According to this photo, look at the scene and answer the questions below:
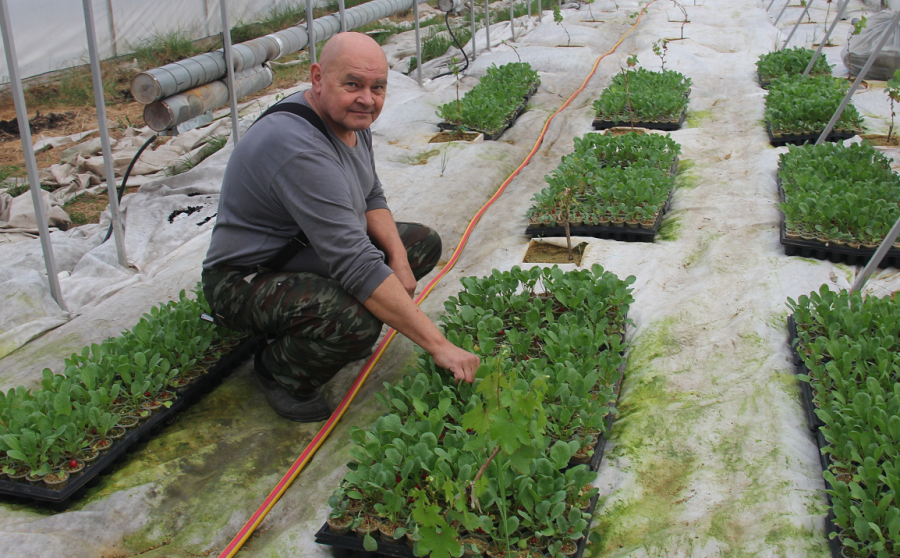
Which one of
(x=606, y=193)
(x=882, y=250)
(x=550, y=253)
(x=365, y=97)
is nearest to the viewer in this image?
(x=365, y=97)

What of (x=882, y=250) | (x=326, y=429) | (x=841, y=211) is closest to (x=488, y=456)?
(x=326, y=429)

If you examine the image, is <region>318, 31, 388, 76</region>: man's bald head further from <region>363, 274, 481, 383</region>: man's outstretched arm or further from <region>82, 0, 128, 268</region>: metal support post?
<region>82, 0, 128, 268</region>: metal support post

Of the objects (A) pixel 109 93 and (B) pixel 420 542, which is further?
(A) pixel 109 93

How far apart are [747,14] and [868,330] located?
10033 mm

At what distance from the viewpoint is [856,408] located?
2150 mm

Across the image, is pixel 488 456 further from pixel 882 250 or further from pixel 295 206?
pixel 882 250

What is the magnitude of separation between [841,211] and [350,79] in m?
2.67

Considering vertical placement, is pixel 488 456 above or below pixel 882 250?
below

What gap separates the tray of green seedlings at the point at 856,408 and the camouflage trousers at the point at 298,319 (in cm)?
158

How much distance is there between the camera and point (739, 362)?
270cm

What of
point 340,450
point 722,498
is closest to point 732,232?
point 722,498

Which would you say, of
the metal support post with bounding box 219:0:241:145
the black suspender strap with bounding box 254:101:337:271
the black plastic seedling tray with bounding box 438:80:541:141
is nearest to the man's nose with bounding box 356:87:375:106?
the black suspender strap with bounding box 254:101:337:271

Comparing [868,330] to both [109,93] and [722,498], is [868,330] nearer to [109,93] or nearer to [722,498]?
[722,498]

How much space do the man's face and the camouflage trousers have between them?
602 millimetres
